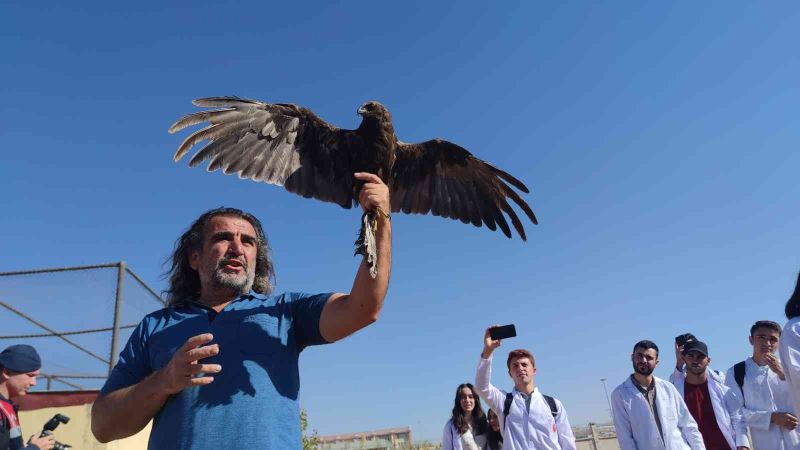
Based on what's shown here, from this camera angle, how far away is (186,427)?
6.28 ft

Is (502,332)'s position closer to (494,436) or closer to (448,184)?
(448,184)

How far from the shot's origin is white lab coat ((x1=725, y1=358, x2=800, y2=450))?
5.68 m

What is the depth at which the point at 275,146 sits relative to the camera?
469 centimetres

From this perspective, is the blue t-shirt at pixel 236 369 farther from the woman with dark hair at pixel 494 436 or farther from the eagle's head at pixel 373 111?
the woman with dark hair at pixel 494 436

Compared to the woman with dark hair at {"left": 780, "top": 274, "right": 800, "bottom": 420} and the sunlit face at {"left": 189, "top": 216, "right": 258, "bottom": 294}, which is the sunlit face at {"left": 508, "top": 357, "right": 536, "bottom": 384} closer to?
the woman with dark hair at {"left": 780, "top": 274, "right": 800, "bottom": 420}

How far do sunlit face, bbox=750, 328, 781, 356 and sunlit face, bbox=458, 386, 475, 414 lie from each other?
3.20 m

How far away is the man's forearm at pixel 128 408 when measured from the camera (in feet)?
6.18

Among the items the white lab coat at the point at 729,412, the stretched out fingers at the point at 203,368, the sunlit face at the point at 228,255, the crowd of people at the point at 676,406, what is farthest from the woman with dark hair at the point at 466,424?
the stretched out fingers at the point at 203,368

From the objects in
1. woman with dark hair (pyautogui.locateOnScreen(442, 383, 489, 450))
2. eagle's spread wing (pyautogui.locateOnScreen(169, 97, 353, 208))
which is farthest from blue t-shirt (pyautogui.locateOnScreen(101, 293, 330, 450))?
woman with dark hair (pyautogui.locateOnScreen(442, 383, 489, 450))

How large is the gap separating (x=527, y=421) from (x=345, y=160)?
10.3 feet

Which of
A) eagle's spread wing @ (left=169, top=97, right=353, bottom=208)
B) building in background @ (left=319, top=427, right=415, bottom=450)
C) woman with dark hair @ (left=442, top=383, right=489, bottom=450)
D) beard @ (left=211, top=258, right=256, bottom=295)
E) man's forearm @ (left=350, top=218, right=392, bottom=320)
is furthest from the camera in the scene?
building in background @ (left=319, top=427, right=415, bottom=450)

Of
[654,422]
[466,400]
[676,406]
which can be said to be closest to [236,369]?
[654,422]

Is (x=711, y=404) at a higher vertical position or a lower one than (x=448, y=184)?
lower

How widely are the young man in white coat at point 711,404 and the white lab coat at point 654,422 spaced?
0.64m
